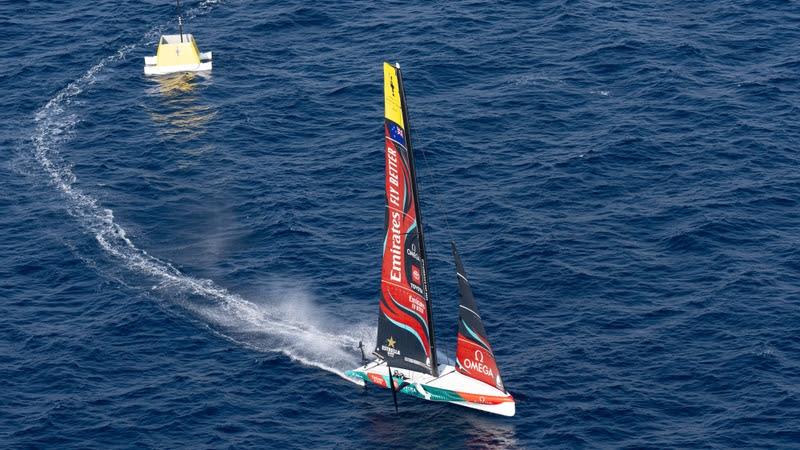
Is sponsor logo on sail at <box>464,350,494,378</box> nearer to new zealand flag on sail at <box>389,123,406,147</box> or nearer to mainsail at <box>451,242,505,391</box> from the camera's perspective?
mainsail at <box>451,242,505,391</box>

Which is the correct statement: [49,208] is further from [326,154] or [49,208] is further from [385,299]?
[385,299]

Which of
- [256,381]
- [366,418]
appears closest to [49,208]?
[256,381]

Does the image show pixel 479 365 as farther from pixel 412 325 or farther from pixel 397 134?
pixel 397 134

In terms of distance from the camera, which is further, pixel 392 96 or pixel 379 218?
pixel 379 218

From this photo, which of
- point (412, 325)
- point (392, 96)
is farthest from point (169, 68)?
point (392, 96)

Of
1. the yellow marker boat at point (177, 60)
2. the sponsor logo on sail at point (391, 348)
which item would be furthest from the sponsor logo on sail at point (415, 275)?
the yellow marker boat at point (177, 60)
